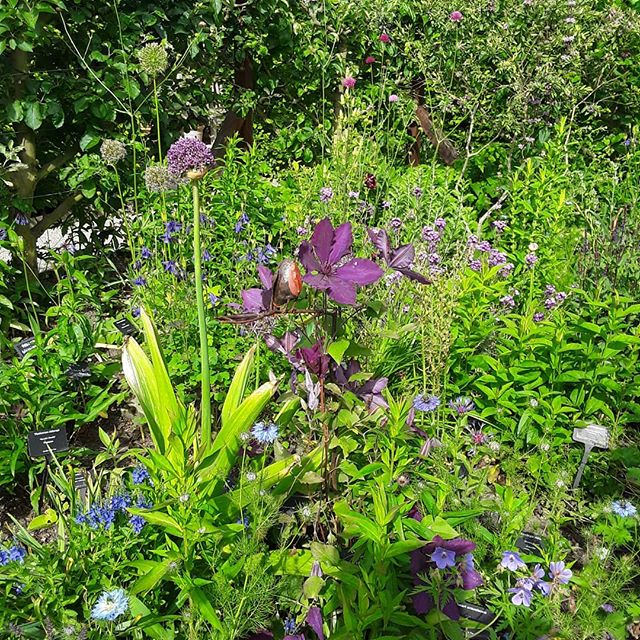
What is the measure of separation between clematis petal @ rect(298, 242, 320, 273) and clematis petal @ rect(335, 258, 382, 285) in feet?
0.17

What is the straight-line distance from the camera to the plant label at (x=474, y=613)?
4.71 ft

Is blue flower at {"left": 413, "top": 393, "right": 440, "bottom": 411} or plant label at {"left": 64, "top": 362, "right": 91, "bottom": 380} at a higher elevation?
blue flower at {"left": 413, "top": 393, "right": 440, "bottom": 411}

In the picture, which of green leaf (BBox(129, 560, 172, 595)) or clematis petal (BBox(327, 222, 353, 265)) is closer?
green leaf (BBox(129, 560, 172, 595))

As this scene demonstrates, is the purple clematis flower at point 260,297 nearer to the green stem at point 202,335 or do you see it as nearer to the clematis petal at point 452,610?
the green stem at point 202,335

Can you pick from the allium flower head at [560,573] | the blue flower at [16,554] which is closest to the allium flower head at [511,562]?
the allium flower head at [560,573]

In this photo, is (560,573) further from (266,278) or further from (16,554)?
(16,554)

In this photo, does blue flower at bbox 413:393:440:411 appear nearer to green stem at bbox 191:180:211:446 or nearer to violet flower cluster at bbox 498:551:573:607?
violet flower cluster at bbox 498:551:573:607

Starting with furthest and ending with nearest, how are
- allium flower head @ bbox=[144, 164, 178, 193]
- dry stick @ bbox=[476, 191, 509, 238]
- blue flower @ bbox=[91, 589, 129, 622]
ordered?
1. dry stick @ bbox=[476, 191, 509, 238]
2. allium flower head @ bbox=[144, 164, 178, 193]
3. blue flower @ bbox=[91, 589, 129, 622]

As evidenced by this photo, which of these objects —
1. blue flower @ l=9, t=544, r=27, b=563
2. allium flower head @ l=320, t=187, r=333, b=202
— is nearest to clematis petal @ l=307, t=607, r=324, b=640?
blue flower @ l=9, t=544, r=27, b=563

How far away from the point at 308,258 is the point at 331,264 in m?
0.05

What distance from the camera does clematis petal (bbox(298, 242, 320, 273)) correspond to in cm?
143

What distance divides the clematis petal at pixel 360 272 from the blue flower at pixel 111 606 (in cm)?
77

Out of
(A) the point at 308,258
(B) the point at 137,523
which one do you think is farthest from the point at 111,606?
(A) the point at 308,258

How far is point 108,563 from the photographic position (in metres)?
1.43
